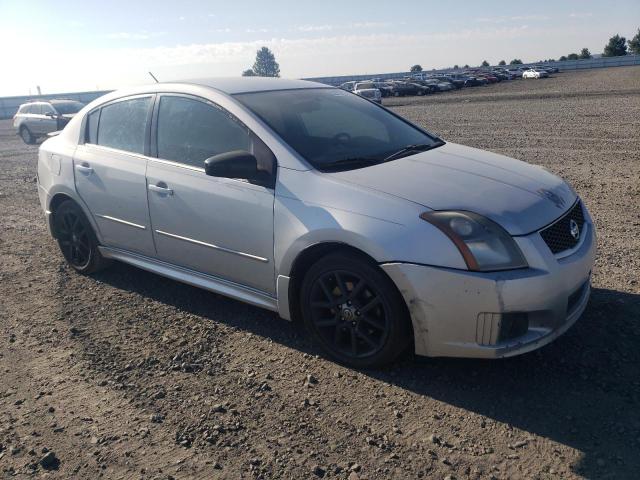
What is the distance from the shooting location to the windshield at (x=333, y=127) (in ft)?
12.2

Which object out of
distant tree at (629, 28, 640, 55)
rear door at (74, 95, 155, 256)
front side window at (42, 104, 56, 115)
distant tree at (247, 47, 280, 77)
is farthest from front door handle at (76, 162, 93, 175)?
distant tree at (247, 47, 280, 77)

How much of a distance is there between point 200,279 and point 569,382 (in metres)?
2.53

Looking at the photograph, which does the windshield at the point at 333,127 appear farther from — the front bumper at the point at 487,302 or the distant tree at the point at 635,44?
the distant tree at the point at 635,44

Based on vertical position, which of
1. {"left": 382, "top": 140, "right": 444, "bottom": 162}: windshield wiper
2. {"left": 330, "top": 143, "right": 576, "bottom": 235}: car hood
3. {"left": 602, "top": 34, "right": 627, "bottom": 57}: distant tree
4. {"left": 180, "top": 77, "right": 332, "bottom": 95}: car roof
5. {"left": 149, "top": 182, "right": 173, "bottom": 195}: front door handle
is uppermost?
{"left": 602, "top": 34, "right": 627, "bottom": 57}: distant tree

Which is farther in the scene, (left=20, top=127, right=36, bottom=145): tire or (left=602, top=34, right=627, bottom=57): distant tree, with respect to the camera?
(left=602, top=34, right=627, bottom=57): distant tree

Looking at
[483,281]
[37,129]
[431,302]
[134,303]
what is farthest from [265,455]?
[37,129]

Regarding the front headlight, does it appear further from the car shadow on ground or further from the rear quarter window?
the rear quarter window

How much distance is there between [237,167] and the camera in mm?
3523

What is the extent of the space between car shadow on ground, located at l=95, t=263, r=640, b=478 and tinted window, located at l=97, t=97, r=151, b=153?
165 centimetres

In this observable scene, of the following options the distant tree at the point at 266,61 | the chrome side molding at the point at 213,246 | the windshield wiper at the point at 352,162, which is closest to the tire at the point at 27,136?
the chrome side molding at the point at 213,246

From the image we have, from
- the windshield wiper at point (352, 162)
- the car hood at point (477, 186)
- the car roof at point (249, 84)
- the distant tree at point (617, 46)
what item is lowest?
the car hood at point (477, 186)

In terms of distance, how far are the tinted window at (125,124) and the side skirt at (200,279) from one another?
88cm

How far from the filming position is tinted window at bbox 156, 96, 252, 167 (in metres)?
3.88

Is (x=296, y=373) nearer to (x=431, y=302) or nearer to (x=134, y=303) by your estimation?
(x=431, y=302)
